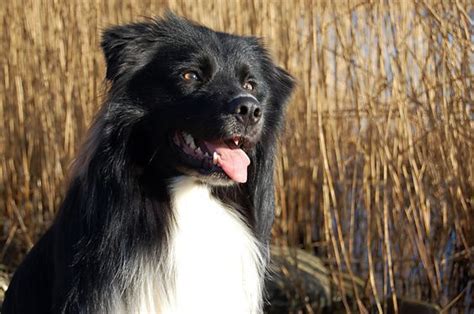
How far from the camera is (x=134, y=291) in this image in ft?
11.7

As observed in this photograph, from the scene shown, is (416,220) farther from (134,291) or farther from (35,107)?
(35,107)

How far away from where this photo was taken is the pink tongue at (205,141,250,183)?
3516 mm

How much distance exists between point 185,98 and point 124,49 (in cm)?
31

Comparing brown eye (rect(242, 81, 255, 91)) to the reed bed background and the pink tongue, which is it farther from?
the reed bed background

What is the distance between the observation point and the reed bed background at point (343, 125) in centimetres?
498

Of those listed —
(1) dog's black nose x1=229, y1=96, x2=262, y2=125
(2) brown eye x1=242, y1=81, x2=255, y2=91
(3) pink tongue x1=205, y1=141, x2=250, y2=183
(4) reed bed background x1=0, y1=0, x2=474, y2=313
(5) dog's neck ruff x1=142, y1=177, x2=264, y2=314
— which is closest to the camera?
(1) dog's black nose x1=229, y1=96, x2=262, y2=125

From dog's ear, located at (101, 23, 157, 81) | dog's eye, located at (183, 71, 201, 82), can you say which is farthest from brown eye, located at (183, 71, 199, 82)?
dog's ear, located at (101, 23, 157, 81)

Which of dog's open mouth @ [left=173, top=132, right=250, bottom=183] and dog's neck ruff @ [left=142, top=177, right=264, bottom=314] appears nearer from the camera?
dog's open mouth @ [left=173, top=132, right=250, bottom=183]

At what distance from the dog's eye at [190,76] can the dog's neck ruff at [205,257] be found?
0.40 metres

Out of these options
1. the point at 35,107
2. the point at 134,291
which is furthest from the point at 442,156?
the point at 35,107

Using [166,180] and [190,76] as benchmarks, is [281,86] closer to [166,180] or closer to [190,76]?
[190,76]

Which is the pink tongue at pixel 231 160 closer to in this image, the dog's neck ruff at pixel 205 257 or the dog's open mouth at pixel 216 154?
the dog's open mouth at pixel 216 154

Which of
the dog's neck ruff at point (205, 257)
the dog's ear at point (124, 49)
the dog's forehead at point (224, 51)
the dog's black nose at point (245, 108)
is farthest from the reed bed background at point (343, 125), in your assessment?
the dog's black nose at point (245, 108)

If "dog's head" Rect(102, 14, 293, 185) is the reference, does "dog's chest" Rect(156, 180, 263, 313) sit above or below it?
below
